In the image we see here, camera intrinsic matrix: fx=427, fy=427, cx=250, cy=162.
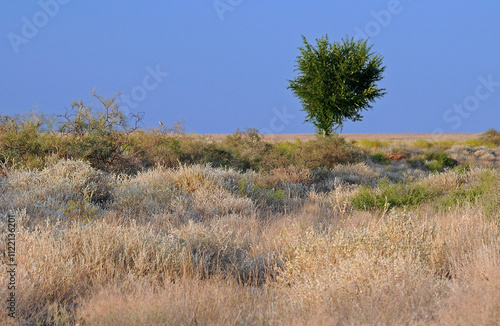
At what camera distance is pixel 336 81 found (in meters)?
25.5

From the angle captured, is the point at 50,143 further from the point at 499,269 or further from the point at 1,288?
the point at 499,269

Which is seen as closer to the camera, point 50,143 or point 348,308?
point 348,308

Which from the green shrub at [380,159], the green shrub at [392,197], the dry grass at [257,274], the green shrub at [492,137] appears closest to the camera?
the dry grass at [257,274]

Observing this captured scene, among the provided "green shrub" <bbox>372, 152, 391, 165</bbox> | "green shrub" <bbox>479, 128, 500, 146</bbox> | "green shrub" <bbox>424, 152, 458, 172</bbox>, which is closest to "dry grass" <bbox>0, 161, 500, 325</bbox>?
"green shrub" <bbox>372, 152, 391, 165</bbox>

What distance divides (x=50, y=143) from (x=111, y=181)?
378cm

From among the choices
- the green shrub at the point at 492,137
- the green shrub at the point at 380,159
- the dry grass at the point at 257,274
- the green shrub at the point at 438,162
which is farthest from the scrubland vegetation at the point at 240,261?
the green shrub at the point at 492,137

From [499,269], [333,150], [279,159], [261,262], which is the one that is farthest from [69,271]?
[333,150]

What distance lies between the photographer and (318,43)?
2658 cm

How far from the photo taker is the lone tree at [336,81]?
25375 mm

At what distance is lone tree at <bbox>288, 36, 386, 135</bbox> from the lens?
25375 mm

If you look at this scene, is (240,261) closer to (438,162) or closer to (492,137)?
→ (438,162)

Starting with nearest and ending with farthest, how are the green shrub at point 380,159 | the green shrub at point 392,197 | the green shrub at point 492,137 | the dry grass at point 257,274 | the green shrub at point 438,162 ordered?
1. the dry grass at point 257,274
2. the green shrub at point 392,197
3. the green shrub at point 438,162
4. the green shrub at point 380,159
5. the green shrub at point 492,137

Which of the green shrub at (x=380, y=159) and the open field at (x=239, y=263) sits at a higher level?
the green shrub at (x=380, y=159)

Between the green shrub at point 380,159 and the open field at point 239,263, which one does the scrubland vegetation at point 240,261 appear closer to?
the open field at point 239,263
